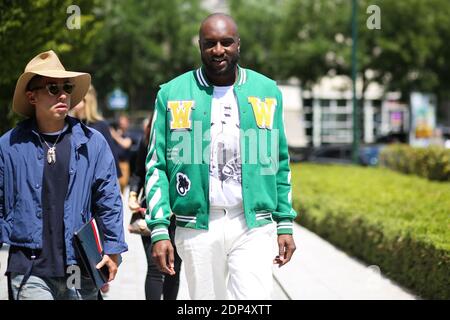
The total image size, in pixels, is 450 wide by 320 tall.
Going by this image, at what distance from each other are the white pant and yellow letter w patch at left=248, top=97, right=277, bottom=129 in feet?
1.44

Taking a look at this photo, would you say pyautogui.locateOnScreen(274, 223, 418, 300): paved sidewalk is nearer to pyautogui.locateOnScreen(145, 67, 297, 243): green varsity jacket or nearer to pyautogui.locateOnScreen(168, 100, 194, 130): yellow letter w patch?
pyautogui.locateOnScreen(145, 67, 297, 243): green varsity jacket

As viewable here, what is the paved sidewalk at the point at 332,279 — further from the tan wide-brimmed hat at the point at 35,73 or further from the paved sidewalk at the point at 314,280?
the tan wide-brimmed hat at the point at 35,73

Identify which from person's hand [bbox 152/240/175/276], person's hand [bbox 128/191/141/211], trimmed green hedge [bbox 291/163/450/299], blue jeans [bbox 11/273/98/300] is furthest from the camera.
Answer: trimmed green hedge [bbox 291/163/450/299]

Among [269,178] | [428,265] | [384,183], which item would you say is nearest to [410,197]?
[384,183]

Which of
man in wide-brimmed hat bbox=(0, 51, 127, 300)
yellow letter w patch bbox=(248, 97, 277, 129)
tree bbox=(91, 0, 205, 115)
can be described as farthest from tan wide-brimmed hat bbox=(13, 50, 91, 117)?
tree bbox=(91, 0, 205, 115)

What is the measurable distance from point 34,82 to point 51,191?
0.57m

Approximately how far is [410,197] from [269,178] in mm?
7319

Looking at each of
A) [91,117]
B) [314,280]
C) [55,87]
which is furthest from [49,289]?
[314,280]

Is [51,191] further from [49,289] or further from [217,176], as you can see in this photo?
[217,176]

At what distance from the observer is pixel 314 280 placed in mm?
7805

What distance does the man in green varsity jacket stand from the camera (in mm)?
3754

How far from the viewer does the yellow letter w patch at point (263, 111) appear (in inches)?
151

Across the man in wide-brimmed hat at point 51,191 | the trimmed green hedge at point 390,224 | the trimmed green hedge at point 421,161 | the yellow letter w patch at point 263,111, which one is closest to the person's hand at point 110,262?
the man in wide-brimmed hat at point 51,191
